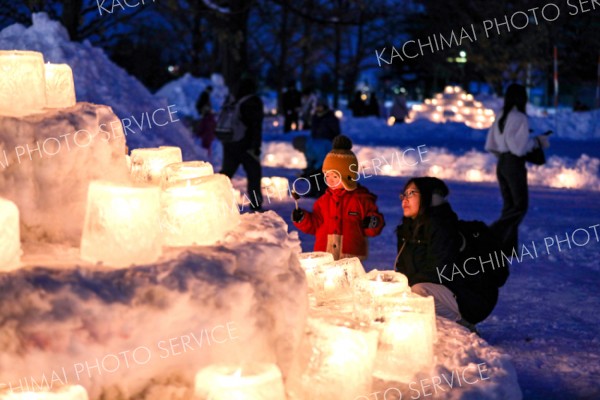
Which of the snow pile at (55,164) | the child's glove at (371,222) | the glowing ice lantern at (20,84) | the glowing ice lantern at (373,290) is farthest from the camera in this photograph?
the child's glove at (371,222)

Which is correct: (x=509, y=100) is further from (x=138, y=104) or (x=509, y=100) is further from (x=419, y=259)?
(x=138, y=104)

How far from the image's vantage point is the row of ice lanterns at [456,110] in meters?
28.9

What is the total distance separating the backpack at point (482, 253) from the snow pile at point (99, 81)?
7674mm

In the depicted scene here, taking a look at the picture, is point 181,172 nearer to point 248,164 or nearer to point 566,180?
point 248,164

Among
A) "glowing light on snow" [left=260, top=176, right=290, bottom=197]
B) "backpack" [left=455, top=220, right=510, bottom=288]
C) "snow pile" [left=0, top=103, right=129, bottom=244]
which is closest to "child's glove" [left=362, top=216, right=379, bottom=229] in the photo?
"backpack" [left=455, top=220, right=510, bottom=288]

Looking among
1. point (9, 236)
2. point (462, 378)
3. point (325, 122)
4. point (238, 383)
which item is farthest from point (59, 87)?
point (325, 122)

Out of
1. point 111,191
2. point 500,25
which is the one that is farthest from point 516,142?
point 500,25

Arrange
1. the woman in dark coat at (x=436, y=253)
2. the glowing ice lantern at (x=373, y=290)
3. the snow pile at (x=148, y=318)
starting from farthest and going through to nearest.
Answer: the woman in dark coat at (x=436, y=253) → the glowing ice lantern at (x=373, y=290) → the snow pile at (x=148, y=318)

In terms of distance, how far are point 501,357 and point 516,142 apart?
4.45 meters

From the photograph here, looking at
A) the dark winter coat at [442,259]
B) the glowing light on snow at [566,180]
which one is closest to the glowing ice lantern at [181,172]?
the dark winter coat at [442,259]

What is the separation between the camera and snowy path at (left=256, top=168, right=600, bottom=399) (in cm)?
517

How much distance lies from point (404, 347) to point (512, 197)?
191 inches

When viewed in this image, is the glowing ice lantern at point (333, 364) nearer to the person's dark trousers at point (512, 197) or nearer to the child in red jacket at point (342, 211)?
the child in red jacket at point (342, 211)

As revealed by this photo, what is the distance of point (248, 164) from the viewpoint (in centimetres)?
1059
